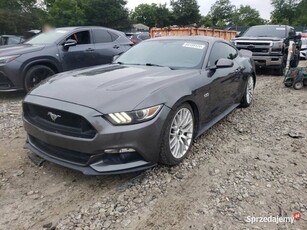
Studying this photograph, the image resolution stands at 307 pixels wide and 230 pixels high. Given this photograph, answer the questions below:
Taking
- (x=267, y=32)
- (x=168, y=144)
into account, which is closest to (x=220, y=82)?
(x=168, y=144)

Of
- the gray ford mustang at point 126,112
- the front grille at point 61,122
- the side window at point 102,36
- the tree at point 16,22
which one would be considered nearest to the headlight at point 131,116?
the gray ford mustang at point 126,112

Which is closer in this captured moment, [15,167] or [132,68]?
[15,167]

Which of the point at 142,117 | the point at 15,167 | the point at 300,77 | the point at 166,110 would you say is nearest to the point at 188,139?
the point at 166,110

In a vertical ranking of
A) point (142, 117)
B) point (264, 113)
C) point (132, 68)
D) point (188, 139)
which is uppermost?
point (132, 68)

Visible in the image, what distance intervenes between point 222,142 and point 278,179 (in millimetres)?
1038

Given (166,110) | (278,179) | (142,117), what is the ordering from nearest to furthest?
(142,117), (166,110), (278,179)

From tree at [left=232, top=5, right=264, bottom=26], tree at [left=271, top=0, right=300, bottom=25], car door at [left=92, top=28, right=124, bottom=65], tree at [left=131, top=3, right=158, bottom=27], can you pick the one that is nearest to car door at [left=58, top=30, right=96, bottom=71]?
car door at [left=92, top=28, right=124, bottom=65]

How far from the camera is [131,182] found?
111 inches

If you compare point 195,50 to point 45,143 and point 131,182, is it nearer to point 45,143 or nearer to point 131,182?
point 131,182

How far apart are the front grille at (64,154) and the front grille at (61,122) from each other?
0.65ft

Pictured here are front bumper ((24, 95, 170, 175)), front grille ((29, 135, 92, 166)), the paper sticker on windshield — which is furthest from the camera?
the paper sticker on windshield

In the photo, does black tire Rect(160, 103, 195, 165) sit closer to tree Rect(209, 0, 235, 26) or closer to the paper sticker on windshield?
the paper sticker on windshield

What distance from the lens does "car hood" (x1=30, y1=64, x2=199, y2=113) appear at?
257cm

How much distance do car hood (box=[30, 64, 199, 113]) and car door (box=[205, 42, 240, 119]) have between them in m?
0.41
